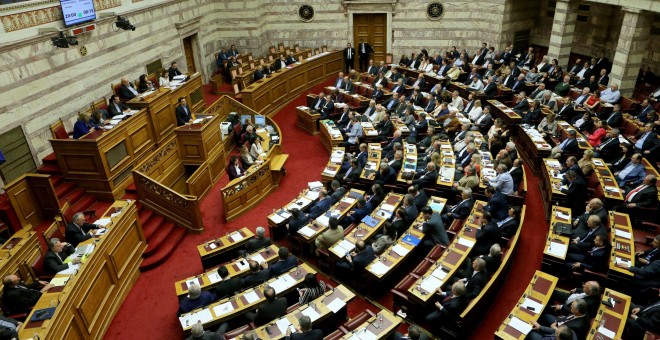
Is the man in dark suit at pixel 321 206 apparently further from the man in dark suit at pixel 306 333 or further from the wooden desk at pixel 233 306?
the man in dark suit at pixel 306 333

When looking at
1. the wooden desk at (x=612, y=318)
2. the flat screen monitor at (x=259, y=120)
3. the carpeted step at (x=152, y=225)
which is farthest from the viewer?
the flat screen monitor at (x=259, y=120)

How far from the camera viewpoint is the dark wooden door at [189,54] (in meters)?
19.1

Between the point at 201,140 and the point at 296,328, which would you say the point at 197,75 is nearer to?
the point at 201,140

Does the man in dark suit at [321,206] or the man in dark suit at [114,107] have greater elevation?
the man in dark suit at [114,107]

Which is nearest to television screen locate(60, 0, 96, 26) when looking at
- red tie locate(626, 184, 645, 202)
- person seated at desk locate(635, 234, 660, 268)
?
person seated at desk locate(635, 234, 660, 268)

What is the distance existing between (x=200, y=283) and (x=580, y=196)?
824cm

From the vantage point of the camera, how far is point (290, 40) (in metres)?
22.2

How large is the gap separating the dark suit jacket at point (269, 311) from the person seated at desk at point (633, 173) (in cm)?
844

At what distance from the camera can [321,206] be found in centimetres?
1038

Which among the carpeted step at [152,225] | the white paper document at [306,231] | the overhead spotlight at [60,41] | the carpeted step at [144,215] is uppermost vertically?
the overhead spotlight at [60,41]

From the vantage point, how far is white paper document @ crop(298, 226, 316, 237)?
951 centimetres

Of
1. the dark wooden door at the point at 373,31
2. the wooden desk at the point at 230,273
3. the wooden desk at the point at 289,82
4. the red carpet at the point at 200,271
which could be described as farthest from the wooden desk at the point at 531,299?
the dark wooden door at the point at 373,31

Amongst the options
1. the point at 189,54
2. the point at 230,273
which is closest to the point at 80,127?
the point at 230,273

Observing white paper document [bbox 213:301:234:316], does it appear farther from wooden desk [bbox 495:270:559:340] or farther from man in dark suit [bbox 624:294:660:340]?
man in dark suit [bbox 624:294:660:340]
